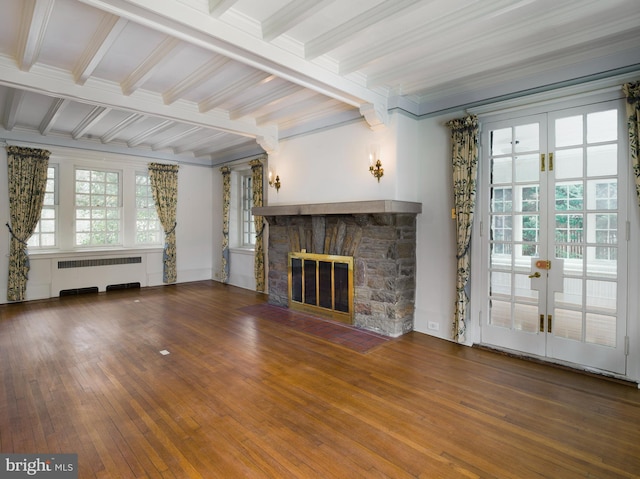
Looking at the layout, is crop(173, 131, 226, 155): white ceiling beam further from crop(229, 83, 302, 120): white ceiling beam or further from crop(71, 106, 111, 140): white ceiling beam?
crop(71, 106, 111, 140): white ceiling beam

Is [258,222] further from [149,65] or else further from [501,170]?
[501,170]

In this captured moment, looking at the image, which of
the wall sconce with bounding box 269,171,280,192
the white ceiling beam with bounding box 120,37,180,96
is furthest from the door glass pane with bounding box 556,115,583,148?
the wall sconce with bounding box 269,171,280,192

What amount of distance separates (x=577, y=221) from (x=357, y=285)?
2.53 metres

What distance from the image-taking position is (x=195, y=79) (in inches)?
154

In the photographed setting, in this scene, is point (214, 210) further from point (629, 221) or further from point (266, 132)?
point (629, 221)

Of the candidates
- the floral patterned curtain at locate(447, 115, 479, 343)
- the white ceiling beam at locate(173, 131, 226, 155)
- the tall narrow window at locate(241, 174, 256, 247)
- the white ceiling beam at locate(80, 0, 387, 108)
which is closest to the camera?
the white ceiling beam at locate(80, 0, 387, 108)

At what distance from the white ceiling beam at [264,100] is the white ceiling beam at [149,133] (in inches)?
Result: 49.1

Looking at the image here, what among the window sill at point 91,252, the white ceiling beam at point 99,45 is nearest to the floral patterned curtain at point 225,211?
the window sill at point 91,252

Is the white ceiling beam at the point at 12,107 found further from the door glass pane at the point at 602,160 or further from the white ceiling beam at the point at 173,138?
the door glass pane at the point at 602,160

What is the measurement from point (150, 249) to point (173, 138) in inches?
101

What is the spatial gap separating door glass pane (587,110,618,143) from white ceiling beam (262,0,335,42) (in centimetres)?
267

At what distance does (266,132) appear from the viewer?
227 inches

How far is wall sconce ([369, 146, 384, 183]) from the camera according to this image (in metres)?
4.38

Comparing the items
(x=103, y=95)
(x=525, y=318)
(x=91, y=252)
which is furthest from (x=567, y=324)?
(x=91, y=252)
